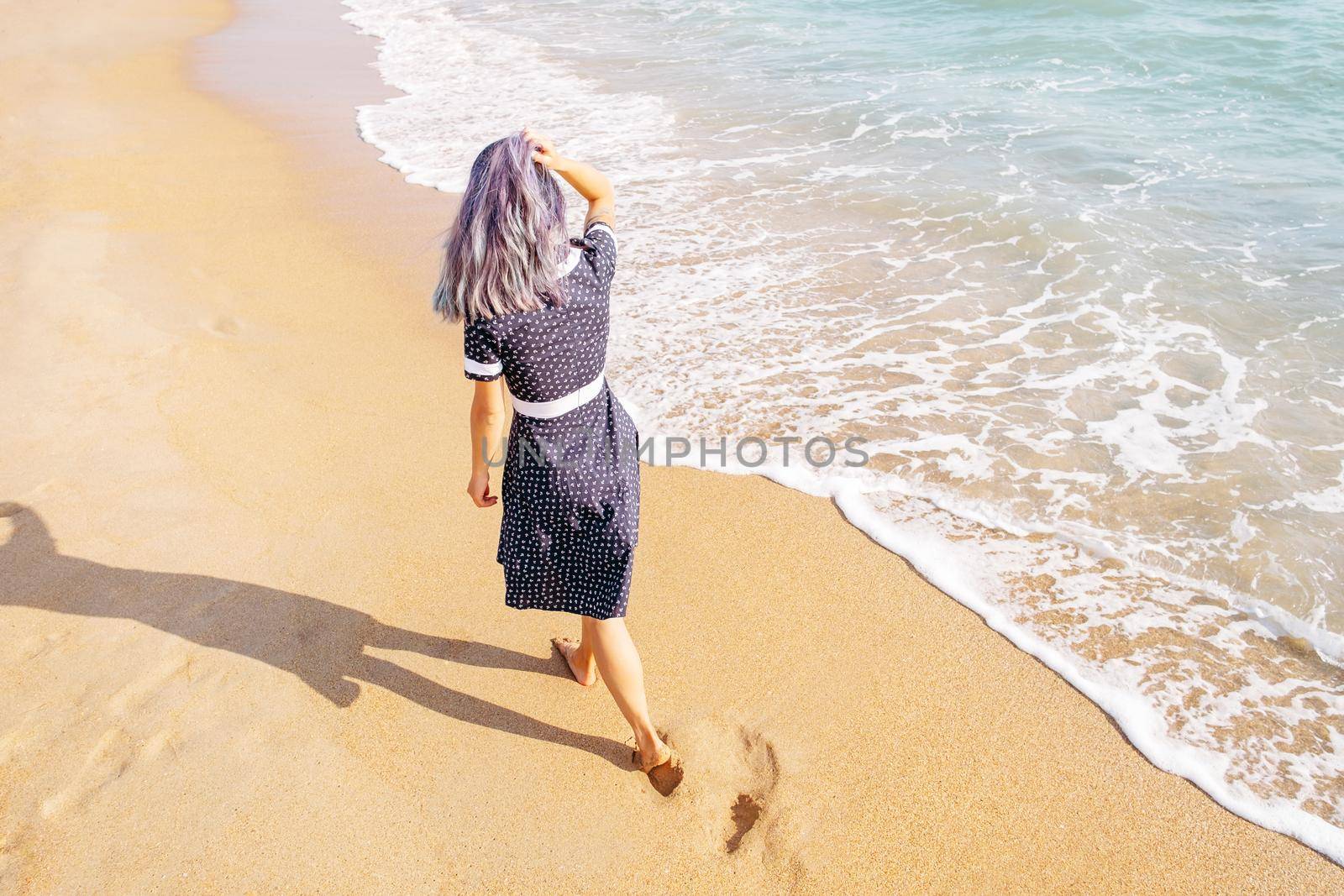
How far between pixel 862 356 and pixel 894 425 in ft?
2.42

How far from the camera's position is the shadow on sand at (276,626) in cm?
297

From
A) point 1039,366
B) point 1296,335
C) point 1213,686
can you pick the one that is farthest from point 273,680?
point 1296,335

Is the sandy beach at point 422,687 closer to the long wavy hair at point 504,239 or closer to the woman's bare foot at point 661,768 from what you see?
the woman's bare foot at point 661,768

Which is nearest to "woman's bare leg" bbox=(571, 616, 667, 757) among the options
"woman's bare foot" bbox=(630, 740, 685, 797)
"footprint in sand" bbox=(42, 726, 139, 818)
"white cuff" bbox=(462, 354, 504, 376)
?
"woman's bare foot" bbox=(630, 740, 685, 797)

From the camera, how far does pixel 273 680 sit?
9.77ft

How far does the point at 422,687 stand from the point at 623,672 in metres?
0.88

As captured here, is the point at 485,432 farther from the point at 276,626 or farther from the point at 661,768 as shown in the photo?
the point at 276,626

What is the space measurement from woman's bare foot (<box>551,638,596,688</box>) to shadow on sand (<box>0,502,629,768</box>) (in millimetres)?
46

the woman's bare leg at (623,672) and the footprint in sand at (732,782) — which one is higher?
the woman's bare leg at (623,672)

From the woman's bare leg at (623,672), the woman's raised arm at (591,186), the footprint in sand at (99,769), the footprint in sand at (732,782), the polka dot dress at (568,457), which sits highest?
the woman's raised arm at (591,186)

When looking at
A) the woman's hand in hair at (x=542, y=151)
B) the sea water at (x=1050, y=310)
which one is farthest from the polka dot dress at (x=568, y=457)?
the sea water at (x=1050, y=310)

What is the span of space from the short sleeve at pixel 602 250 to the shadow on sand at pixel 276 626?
5.00 ft

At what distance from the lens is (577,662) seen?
10.0 ft

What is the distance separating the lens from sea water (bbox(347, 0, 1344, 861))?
3.30 metres
